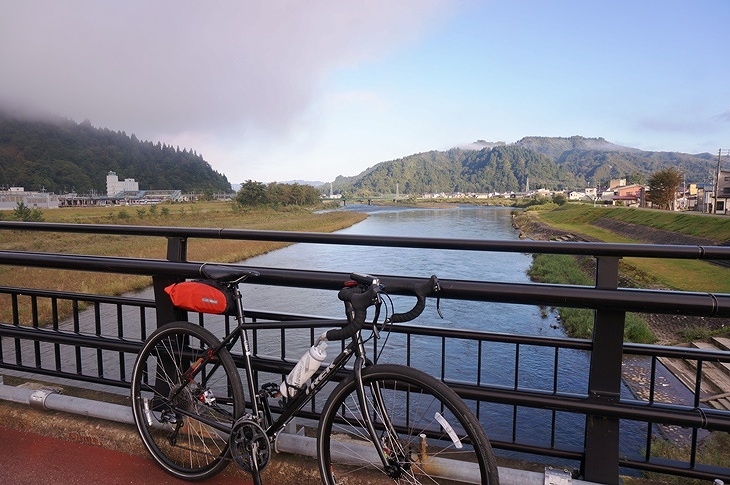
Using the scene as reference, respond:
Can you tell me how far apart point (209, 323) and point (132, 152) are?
103 meters

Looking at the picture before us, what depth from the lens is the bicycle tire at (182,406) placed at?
7.89ft

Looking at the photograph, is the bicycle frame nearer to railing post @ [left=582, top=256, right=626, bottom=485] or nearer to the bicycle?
the bicycle

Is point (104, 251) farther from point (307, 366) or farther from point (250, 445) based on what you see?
point (307, 366)

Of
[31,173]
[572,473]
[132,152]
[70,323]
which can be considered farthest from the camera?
[132,152]

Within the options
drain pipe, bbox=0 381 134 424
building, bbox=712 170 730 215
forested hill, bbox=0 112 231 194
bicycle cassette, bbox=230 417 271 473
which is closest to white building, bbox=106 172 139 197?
forested hill, bbox=0 112 231 194

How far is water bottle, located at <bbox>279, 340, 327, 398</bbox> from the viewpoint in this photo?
2012mm

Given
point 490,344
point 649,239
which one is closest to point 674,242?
point 649,239

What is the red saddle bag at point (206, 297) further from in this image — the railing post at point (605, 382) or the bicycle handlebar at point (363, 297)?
the railing post at point (605, 382)

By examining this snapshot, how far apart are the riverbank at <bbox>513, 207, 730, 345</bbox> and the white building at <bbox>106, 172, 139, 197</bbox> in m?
67.6

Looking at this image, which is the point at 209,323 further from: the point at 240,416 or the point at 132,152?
the point at 132,152

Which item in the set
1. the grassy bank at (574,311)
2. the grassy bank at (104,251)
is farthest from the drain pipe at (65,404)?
the grassy bank at (574,311)

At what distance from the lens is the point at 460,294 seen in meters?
2.05

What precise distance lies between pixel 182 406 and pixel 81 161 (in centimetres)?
9925

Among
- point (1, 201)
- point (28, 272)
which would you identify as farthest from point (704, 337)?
point (1, 201)
